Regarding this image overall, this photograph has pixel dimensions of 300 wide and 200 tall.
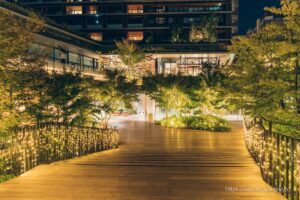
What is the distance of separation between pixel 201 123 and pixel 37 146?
14.6 meters

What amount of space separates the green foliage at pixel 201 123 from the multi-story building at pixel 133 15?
31.7 meters

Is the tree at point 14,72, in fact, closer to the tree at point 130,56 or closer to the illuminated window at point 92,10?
the tree at point 130,56

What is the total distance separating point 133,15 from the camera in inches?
2072

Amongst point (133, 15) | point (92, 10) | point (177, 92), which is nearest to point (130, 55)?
point (177, 92)

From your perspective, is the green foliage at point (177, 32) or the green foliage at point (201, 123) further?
the green foliage at point (177, 32)

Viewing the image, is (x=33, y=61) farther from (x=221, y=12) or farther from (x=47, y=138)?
(x=221, y=12)

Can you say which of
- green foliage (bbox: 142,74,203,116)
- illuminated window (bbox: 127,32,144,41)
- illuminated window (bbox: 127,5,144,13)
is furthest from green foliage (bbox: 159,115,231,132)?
illuminated window (bbox: 127,5,144,13)

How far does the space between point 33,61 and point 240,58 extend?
7852 millimetres

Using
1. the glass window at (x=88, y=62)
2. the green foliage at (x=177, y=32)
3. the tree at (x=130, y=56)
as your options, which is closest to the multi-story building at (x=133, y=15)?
the green foliage at (x=177, y=32)

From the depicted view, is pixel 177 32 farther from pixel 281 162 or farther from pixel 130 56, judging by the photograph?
pixel 281 162

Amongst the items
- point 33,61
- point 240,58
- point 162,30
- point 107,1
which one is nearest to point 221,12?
point 162,30

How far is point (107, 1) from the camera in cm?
5231

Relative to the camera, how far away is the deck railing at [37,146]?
6898 millimetres

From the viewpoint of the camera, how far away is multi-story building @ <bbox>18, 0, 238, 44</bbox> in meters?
52.6
